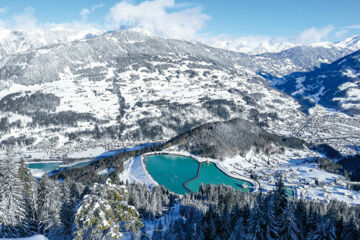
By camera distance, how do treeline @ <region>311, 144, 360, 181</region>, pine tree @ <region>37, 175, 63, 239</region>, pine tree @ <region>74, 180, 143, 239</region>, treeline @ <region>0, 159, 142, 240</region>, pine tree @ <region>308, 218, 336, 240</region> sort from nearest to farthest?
pine tree @ <region>74, 180, 143, 239</region> → treeline @ <region>0, 159, 142, 240</region> → pine tree @ <region>37, 175, 63, 239</region> → pine tree @ <region>308, 218, 336, 240</region> → treeline @ <region>311, 144, 360, 181</region>

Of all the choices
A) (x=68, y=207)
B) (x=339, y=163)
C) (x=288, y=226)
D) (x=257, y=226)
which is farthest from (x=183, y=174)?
(x=288, y=226)

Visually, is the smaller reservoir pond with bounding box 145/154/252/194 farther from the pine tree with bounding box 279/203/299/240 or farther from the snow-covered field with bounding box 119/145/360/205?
the pine tree with bounding box 279/203/299/240

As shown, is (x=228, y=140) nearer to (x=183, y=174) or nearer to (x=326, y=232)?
(x=183, y=174)

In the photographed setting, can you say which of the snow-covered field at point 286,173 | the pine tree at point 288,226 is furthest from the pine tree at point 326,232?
the snow-covered field at point 286,173

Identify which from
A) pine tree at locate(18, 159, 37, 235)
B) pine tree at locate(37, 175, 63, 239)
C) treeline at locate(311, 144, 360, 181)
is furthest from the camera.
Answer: treeline at locate(311, 144, 360, 181)

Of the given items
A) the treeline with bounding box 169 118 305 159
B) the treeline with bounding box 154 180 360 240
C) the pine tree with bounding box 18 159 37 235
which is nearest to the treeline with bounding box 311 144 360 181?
the treeline with bounding box 169 118 305 159
